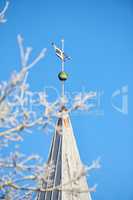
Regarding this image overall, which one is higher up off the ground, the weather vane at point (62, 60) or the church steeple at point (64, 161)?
the weather vane at point (62, 60)

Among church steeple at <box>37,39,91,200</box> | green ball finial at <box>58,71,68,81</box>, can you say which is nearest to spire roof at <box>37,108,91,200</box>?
church steeple at <box>37,39,91,200</box>

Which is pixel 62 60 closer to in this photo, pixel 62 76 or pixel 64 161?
pixel 62 76

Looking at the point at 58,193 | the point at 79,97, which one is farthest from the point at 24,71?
the point at 58,193

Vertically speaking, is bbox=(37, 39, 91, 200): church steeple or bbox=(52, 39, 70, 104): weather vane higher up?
bbox=(52, 39, 70, 104): weather vane

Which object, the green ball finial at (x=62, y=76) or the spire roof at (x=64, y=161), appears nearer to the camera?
the spire roof at (x=64, y=161)

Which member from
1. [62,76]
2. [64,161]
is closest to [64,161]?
[64,161]

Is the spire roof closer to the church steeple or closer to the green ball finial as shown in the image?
the church steeple

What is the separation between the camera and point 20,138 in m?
3.89

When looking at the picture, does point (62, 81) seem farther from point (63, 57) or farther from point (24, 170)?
point (24, 170)

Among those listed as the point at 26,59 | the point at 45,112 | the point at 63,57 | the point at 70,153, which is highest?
the point at 63,57

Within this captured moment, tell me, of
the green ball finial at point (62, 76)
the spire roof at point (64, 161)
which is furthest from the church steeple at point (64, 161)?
the green ball finial at point (62, 76)

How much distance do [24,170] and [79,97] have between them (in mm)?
1126

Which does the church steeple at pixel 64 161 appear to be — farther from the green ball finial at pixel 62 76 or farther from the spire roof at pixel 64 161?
the green ball finial at pixel 62 76

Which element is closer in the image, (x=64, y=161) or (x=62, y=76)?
(x=64, y=161)
